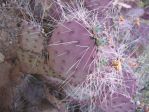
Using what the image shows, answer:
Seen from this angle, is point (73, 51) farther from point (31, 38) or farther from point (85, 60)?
point (31, 38)

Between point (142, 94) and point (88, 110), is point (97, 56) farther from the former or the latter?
point (142, 94)

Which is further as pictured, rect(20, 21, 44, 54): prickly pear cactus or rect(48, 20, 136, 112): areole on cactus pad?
rect(20, 21, 44, 54): prickly pear cactus

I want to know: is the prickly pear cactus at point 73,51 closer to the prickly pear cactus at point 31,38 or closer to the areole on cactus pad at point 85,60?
the areole on cactus pad at point 85,60

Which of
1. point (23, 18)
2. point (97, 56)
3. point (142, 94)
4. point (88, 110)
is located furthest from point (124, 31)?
point (97, 56)

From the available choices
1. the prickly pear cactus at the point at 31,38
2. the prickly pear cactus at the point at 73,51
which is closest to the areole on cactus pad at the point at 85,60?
the prickly pear cactus at the point at 73,51

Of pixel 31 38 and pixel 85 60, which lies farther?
pixel 31 38

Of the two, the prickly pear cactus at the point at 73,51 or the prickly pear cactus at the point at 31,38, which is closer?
the prickly pear cactus at the point at 73,51

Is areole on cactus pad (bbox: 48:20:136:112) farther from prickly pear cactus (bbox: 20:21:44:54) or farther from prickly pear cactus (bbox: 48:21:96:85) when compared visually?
prickly pear cactus (bbox: 20:21:44:54)

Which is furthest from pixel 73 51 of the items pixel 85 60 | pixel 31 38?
pixel 31 38

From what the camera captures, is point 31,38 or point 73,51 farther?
point 31,38

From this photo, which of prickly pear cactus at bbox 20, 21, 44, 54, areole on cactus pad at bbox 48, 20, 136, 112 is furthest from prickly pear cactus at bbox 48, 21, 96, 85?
prickly pear cactus at bbox 20, 21, 44, 54

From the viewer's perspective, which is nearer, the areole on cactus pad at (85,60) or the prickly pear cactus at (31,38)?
the areole on cactus pad at (85,60)
